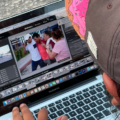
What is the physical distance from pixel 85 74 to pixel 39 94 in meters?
0.18

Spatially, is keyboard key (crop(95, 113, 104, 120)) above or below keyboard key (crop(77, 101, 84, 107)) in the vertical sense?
below

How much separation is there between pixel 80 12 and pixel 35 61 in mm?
213

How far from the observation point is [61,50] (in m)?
0.64

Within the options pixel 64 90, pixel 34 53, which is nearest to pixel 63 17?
pixel 34 53

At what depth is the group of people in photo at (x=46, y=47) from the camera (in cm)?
60

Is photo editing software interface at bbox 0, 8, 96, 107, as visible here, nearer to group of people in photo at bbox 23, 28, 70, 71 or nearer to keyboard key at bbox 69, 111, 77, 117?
group of people in photo at bbox 23, 28, 70, 71

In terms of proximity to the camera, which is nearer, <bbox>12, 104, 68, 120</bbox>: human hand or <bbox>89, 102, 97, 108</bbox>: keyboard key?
<bbox>12, 104, 68, 120</bbox>: human hand

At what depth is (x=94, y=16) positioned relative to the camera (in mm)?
343

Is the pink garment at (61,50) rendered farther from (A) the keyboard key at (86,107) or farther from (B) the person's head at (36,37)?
(A) the keyboard key at (86,107)

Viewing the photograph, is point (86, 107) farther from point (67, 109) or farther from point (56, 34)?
point (56, 34)

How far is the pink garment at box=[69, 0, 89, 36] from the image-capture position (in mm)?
492

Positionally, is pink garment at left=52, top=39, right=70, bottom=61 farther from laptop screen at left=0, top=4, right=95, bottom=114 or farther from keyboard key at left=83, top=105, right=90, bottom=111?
keyboard key at left=83, top=105, right=90, bottom=111

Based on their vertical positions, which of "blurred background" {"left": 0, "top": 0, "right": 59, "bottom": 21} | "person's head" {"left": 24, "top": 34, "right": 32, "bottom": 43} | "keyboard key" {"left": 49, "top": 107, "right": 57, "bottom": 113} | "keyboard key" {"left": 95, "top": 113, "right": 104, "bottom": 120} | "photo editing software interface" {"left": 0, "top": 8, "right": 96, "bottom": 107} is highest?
"blurred background" {"left": 0, "top": 0, "right": 59, "bottom": 21}

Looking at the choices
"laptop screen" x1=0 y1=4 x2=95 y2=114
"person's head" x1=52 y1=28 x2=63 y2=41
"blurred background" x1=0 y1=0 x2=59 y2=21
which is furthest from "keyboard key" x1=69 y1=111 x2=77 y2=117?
"blurred background" x1=0 y1=0 x2=59 y2=21
